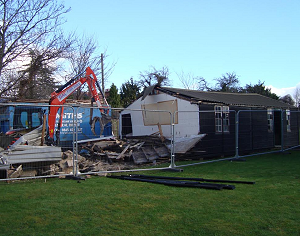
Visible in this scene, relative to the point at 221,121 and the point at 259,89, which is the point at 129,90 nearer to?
the point at 259,89

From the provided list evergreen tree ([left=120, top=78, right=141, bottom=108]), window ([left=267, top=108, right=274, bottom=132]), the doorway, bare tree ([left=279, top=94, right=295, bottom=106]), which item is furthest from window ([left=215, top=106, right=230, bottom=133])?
bare tree ([left=279, top=94, right=295, bottom=106])

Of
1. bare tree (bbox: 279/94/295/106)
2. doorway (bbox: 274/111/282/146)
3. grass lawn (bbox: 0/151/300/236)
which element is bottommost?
grass lawn (bbox: 0/151/300/236)

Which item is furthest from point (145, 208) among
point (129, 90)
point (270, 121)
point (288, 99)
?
point (288, 99)

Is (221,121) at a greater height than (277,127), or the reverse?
(221,121)

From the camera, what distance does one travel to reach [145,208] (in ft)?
19.4

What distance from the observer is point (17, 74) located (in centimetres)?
1522

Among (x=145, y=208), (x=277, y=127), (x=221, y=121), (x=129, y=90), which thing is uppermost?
(x=129, y=90)

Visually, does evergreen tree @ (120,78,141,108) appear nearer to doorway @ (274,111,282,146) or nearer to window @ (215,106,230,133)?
doorway @ (274,111,282,146)

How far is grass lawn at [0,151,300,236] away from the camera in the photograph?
15.4 ft

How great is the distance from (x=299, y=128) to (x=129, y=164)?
13.7m

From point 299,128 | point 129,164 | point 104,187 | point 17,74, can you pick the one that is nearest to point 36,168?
point 104,187

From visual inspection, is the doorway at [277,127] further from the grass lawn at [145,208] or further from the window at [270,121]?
the grass lawn at [145,208]

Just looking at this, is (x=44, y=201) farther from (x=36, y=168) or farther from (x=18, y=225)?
(x=36, y=168)

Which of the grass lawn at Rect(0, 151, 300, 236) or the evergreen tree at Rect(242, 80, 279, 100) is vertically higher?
the evergreen tree at Rect(242, 80, 279, 100)
